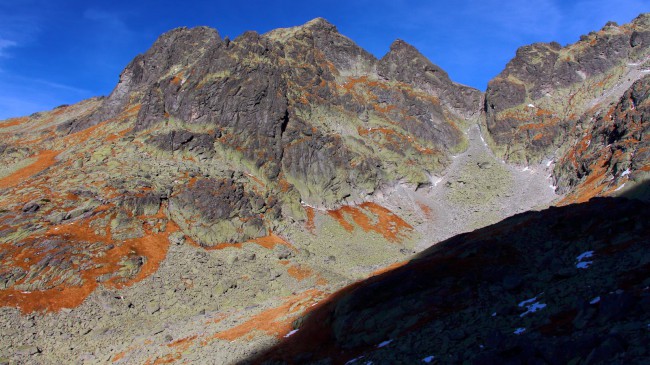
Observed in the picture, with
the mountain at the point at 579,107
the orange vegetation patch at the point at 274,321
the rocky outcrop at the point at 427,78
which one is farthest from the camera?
the rocky outcrop at the point at 427,78

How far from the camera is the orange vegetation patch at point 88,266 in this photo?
1793 inches

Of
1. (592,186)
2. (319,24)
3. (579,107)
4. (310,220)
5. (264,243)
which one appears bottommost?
(592,186)

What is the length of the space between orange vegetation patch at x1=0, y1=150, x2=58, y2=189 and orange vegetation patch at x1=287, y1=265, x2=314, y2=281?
58853mm

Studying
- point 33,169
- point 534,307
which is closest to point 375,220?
point 534,307

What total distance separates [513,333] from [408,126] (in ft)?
374

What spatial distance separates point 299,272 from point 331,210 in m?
29.2

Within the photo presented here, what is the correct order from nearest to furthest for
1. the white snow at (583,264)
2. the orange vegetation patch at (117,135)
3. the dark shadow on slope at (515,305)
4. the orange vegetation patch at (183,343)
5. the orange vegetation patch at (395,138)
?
the dark shadow on slope at (515,305)
the white snow at (583,264)
the orange vegetation patch at (183,343)
the orange vegetation patch at (117,135)
the orange vegetation patch at (395,138)

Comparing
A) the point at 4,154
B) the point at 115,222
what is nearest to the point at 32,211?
the point at 115,222

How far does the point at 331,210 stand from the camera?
90.0m

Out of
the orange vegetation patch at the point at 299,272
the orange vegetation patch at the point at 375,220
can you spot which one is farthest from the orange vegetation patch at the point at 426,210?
the orange vegetation patch at the point at 299,272

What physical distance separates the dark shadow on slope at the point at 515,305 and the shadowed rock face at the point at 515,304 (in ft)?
0.21

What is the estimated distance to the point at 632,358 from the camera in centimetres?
1341

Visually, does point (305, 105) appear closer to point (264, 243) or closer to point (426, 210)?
point (426, 210)

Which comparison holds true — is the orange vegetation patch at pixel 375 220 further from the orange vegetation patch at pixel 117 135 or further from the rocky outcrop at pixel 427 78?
the rocky outcrop at pixel 427 78
